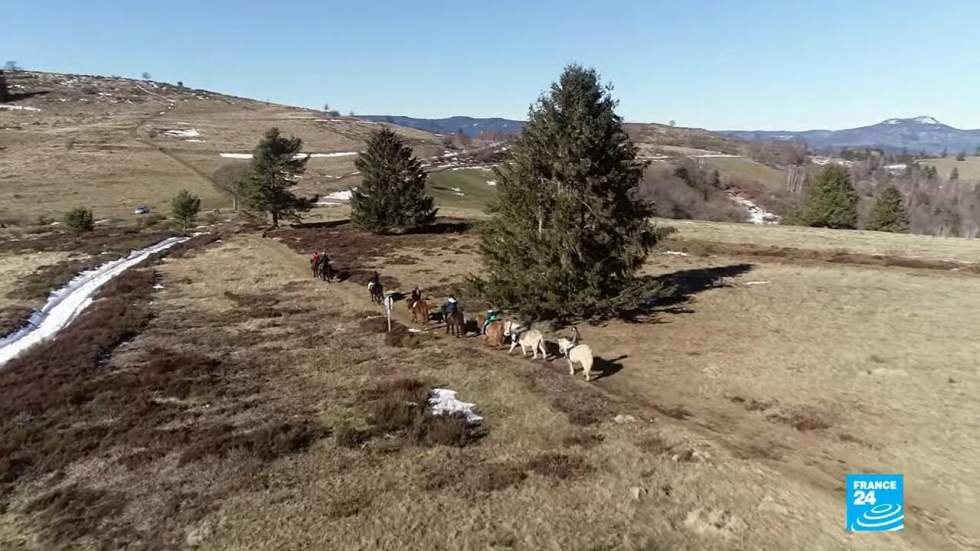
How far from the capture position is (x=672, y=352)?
23.3 metres

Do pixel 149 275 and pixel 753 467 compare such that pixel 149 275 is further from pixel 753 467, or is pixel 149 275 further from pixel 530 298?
pixel 753 467

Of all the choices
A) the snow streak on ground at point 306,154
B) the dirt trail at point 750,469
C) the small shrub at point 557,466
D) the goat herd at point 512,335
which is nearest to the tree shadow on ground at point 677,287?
the goat herd at point 512,335

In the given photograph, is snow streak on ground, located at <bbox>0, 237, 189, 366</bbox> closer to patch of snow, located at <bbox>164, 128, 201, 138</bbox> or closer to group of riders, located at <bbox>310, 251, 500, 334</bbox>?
group of riders, located at <bbox>310, 251, 500, 334</bbox>

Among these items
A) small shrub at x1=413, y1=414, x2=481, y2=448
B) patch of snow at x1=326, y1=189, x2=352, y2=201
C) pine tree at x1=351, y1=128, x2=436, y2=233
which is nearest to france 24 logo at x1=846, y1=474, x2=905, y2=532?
small shrub at x1=413, y1=414, x2=481, y2=448

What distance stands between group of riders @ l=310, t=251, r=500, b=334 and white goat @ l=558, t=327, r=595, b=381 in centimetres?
468

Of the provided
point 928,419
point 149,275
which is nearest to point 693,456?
point 928,419

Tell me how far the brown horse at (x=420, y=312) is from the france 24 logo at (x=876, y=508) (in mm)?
20525

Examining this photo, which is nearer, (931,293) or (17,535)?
(17,535)

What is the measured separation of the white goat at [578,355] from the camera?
67.7 ft

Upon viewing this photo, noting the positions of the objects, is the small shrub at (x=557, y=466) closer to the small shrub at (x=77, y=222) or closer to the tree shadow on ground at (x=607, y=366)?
the tree shadow on ground at (x=607, y=366)

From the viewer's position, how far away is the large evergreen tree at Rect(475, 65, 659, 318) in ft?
86.1

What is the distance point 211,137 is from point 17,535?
7287 inches

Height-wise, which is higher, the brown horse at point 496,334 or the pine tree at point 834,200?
the pine tree at point 834,200

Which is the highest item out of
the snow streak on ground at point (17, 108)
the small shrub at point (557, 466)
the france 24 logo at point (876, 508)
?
the snow streak on ground at point (17, 108)
